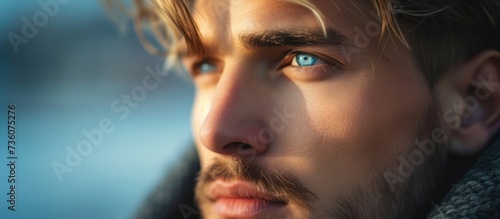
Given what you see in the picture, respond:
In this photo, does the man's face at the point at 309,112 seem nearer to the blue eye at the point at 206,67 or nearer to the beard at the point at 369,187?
the beard at the point at 369,187

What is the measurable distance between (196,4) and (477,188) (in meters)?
0.60

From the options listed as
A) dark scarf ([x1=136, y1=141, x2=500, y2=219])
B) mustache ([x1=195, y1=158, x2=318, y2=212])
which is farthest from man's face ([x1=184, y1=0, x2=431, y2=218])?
dark scarf ([x1=136, y1=141, x2=500, y2=219])

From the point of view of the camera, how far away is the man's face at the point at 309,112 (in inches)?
38.7

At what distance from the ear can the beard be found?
1.5 inches

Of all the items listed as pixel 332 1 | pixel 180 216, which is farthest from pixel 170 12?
pixel 180 216

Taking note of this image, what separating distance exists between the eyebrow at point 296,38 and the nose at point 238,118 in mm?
65

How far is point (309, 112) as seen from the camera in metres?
1.00

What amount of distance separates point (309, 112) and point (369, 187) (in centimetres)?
16

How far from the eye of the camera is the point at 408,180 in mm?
1055

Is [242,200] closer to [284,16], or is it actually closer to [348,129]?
[348,129]

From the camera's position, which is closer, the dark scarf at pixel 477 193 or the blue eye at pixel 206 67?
the dark scarf at pixel 477 193

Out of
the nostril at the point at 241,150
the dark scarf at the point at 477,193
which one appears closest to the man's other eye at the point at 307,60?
the nostril at the point at 241,150

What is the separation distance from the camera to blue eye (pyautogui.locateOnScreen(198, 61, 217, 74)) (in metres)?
1.15

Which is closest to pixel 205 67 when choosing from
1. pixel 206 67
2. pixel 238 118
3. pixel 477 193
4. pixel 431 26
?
pixel 206 67
